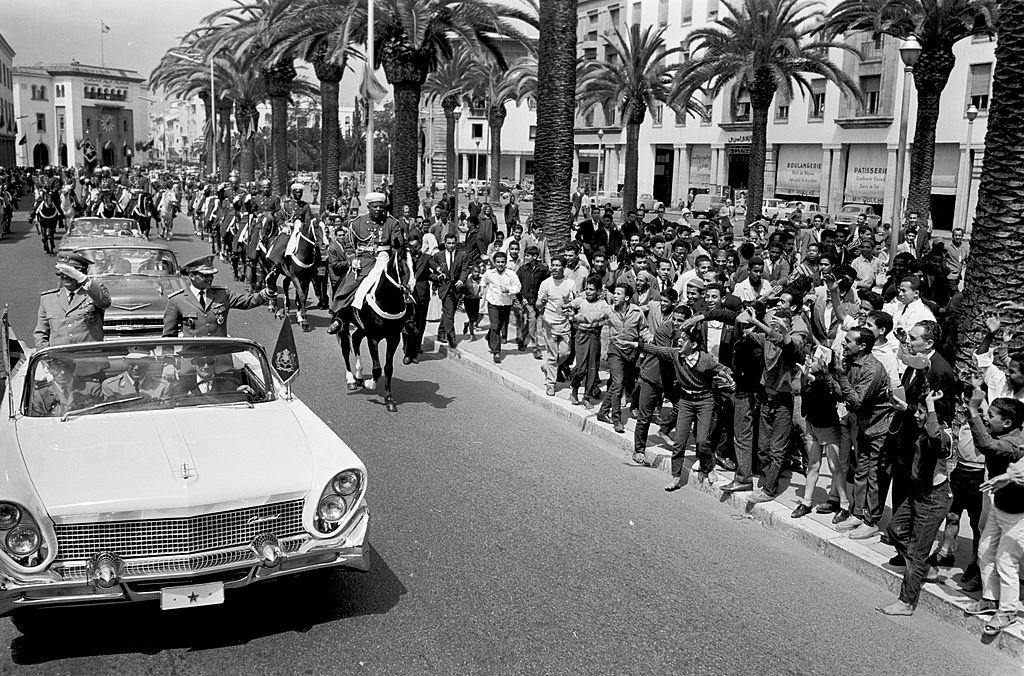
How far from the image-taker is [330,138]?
3738 cm

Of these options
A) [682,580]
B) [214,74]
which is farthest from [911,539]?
[214,74]

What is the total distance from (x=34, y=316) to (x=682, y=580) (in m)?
14.9

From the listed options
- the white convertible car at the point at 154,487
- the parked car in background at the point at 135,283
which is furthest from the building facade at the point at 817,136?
the white convertible car at the point at 154,487

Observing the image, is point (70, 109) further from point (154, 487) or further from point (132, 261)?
point (154, 487)

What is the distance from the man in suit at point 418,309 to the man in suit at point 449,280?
0.42m

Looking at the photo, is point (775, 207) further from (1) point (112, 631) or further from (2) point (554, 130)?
(1) point (112, 631)

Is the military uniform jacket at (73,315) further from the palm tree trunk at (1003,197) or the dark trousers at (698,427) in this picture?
the palm tree trunk at (1003,197)

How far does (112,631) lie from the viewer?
5.89 meters

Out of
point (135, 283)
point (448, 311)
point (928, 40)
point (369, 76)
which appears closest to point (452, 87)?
point (369, 76)

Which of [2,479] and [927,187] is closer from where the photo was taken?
[2,479]

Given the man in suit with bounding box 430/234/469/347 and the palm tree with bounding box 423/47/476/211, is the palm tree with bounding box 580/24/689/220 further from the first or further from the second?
the man in suit with bounding box 430/234/469/347

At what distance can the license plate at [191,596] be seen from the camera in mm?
5410

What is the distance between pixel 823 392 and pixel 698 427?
4.51ft

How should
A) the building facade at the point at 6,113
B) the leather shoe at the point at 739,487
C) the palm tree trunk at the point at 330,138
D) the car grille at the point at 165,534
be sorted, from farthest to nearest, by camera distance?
the building facade at the point at 6,113
the palm tree trunk at the point at 330,138
the leather shoe at the point at 739,487
the car grille at the point at 165,534
